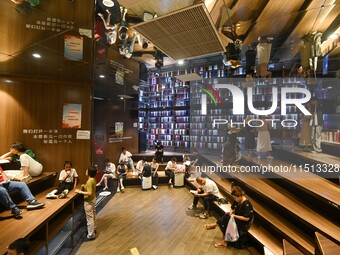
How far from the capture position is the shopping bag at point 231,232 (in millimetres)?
3211

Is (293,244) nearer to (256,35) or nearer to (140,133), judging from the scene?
(256,35)

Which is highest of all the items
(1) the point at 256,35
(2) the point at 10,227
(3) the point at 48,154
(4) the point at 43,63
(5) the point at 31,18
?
(1) the point at 256,35

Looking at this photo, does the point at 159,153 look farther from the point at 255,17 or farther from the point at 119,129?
the point at 255,17

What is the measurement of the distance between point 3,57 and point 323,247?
5.25m

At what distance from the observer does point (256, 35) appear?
5098mm

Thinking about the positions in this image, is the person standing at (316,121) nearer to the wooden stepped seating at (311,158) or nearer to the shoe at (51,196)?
the wooden stepped seating at (311,158)

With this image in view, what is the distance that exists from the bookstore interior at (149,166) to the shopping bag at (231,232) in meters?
0.02

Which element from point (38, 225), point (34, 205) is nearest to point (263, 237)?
point (38, 225)

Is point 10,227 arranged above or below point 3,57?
below

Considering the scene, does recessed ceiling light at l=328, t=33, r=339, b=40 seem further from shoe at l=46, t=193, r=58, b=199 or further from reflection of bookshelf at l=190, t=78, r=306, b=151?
shoe at l=46, t=193, r=58, b=199

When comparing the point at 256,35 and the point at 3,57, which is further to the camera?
the point at 256,35

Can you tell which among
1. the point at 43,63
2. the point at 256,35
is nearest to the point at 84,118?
the point at 43,63

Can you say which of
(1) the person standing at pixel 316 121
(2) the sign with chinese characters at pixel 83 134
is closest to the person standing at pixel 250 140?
(1) the person standing at pixel 316 121

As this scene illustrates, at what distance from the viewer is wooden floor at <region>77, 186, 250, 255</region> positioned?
3.24 metres
